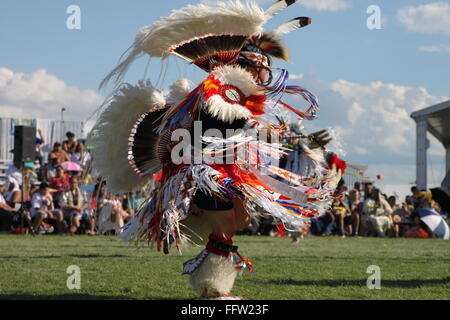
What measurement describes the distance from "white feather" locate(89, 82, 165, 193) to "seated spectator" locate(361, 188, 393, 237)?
30.7 feet

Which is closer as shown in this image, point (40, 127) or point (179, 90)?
point (179, 90)

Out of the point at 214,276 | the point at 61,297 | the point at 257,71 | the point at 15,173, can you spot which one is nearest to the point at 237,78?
the point at 257,71

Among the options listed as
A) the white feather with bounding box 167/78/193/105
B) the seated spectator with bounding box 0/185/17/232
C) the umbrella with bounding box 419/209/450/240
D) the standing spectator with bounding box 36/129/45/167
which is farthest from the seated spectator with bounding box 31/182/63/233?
the white feather with bounding box 167/78/193/105

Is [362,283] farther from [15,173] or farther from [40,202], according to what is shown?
[15,173]

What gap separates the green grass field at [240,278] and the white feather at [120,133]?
70 centimetres

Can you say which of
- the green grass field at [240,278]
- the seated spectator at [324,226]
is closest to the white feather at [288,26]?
the green grass field at [240,278]

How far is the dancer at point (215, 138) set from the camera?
3109 millimetres

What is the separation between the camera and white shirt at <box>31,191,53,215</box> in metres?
10.2

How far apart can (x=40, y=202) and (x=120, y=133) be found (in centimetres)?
708

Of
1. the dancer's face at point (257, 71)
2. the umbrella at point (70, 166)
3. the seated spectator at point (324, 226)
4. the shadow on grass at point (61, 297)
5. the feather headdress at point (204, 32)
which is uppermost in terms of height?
the feather headdress at point (204, 32)

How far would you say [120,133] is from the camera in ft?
12.0

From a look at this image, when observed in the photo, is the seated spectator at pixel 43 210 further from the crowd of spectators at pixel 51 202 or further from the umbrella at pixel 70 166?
the umbrella at pixel 70 166
